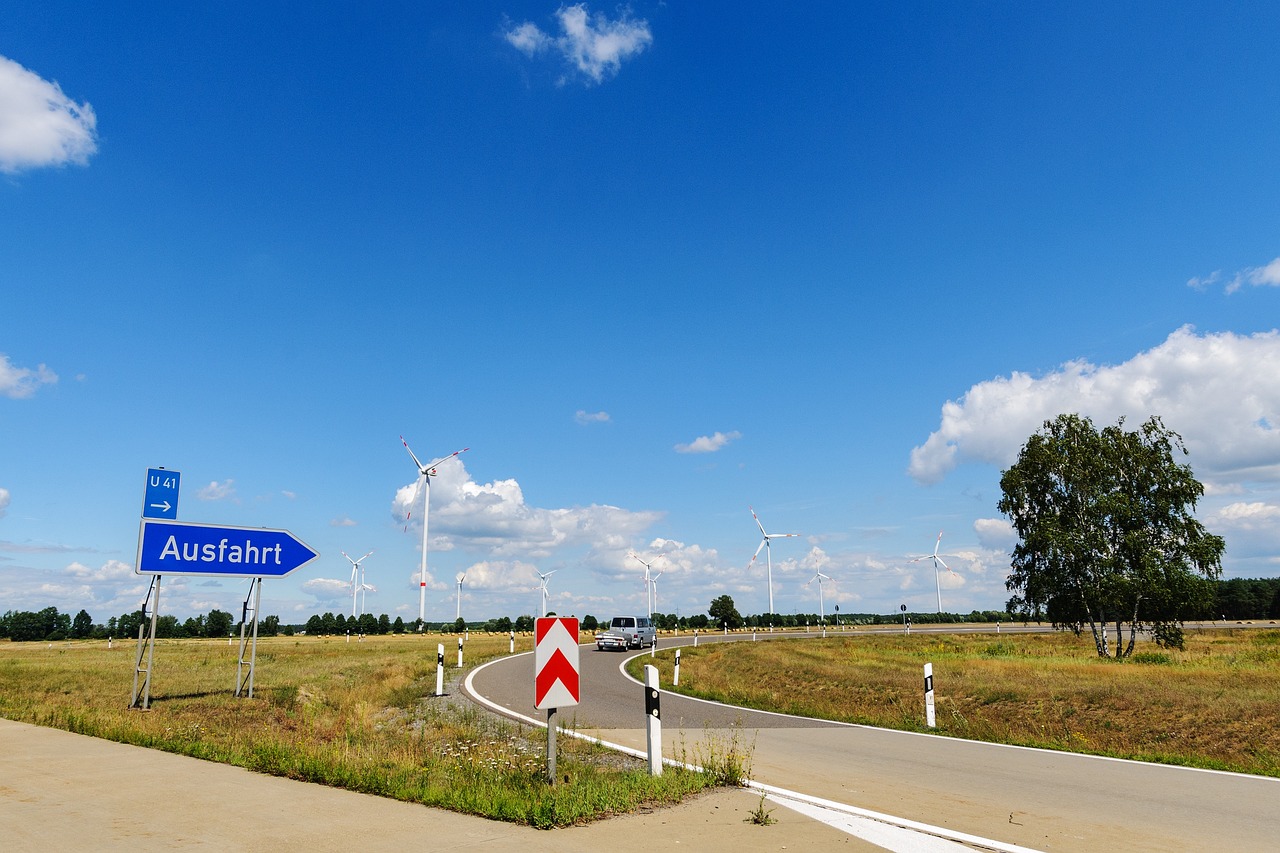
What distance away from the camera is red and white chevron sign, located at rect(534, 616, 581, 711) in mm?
7598

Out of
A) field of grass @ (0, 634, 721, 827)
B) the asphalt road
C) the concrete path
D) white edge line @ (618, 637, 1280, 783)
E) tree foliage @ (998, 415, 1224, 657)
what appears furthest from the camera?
tree foliage @ (998, 415, 1224, 657)

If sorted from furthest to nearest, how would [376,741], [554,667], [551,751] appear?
[376,741] → [554,667] → [551,751]

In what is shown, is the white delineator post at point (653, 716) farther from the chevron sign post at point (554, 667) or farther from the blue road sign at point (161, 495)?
the blue road sign at point (161, 495)

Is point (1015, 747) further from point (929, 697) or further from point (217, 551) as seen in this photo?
point (217, 551)

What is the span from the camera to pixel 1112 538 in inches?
1558

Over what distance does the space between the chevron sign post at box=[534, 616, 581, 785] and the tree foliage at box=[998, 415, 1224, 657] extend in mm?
37662

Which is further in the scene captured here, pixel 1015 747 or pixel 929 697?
pixel 929 697

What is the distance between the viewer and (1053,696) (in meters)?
17.3

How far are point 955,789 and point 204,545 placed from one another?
13.6 m

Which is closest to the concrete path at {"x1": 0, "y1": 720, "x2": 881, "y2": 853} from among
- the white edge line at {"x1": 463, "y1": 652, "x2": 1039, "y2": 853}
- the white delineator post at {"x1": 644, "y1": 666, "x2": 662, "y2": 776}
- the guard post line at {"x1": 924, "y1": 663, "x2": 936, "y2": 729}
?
the white edge line at {"x1": 463, "y1": 652, "x2": 1039, "y2": 853}

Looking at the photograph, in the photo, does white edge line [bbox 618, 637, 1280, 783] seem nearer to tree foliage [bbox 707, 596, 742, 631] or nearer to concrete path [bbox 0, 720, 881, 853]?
concrete path [bbox 0, 720, 881, 853]

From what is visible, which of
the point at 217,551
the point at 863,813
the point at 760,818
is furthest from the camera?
the point at 217,551

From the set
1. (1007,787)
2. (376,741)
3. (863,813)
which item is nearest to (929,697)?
(1007,787)

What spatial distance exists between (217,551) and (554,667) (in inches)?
416
